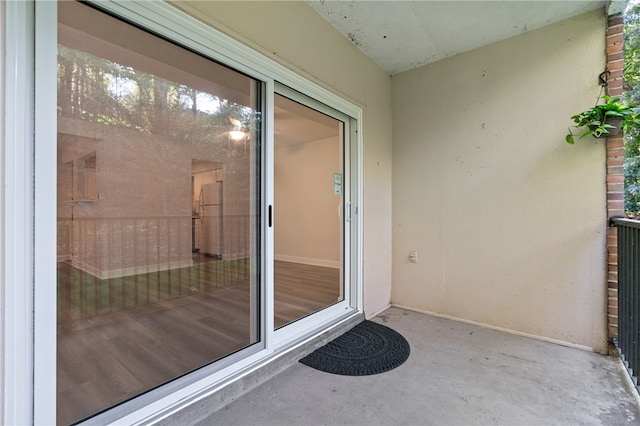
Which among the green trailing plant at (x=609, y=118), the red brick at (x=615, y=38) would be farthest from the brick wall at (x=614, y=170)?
the green trailing plant at (x=609, y=118)

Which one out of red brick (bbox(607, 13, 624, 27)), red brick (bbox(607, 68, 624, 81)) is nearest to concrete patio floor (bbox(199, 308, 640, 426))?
red brick (bbox(607, 68, 624, 81))

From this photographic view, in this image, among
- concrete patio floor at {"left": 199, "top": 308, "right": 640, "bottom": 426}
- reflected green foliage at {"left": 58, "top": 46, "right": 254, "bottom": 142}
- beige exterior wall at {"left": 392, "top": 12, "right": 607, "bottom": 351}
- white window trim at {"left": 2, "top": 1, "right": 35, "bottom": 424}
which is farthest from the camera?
beige exterior wall at {"left": 392, "top": 12, "right": 607, "bottom": 351}

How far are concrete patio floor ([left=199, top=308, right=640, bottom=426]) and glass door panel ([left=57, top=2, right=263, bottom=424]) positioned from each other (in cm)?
45

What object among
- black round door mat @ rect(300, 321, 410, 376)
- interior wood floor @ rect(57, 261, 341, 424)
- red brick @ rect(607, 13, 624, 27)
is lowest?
black round door mat @ rect(300, 321, 410, 376)

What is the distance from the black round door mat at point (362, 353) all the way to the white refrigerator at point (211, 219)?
1055mm

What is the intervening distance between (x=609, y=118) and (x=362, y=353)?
253 cm

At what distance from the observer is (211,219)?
1816mm

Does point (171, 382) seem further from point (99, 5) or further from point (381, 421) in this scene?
point (99, 5)

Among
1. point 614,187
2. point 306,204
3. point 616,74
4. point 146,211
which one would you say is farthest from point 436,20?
point 306,204

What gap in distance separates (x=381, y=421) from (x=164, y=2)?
237cm

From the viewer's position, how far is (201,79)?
1700 mm

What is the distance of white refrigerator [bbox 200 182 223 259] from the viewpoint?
1.79 m

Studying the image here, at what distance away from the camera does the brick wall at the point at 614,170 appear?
221 centimetres

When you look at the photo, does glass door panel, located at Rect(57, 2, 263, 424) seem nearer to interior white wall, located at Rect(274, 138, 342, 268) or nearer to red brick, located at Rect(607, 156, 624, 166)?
red brick, located at Rect(607, 156, 624, 166)
